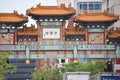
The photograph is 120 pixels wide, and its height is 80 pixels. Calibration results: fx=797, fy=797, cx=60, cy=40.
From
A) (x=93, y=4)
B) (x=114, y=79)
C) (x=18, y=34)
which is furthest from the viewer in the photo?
(x=93, y=4)

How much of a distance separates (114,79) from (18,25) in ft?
91.6

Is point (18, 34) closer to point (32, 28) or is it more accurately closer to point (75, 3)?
point (32, 28)

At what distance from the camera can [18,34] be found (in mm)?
72250

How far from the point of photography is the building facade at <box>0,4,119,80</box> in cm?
7231

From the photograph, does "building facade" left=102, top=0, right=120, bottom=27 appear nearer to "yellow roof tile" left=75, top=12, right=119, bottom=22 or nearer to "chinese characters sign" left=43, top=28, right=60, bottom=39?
"yellow roof tile" left=75, top=12, right=119, bottom=22

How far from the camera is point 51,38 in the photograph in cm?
7250

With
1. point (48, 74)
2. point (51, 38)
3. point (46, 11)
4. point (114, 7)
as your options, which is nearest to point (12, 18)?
point (46, 11)

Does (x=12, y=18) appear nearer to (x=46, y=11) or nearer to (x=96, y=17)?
(x=46, y=11)

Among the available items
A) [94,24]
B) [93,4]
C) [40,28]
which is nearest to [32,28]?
[40,28]

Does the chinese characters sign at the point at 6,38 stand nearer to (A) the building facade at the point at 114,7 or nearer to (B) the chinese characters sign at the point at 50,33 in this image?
(B) the chinese characters sign at the point at 50,33

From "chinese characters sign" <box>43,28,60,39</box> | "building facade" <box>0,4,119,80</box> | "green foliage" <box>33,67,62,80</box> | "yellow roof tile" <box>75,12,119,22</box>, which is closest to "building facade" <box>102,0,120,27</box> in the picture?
"green foliage" <box>33,67,62,80</box>

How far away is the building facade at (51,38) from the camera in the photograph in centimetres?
7231

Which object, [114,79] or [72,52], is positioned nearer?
[114,79]

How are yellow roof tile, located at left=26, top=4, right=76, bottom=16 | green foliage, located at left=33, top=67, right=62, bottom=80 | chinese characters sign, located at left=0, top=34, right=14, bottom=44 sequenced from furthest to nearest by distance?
green foliage, located at left=33, top=67, right=62, bottom=80, yellow roof tile, located at left=26, top=4, right=76, bottom=16, chinese characters sign, located at left=0, top=34, right=14, bottom=44
